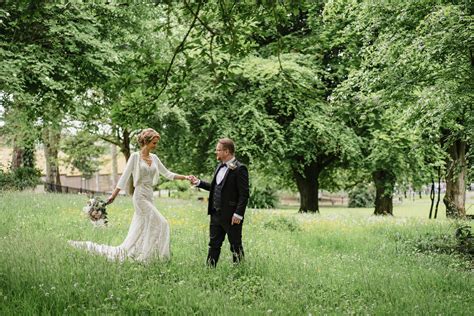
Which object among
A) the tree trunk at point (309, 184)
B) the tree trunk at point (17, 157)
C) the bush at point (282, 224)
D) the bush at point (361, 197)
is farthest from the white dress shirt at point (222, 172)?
the bush at point (361, 197)

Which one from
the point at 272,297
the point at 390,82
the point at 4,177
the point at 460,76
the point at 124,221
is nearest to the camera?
the point at 272,297

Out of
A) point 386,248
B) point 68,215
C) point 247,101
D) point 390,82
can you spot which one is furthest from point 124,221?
point 247,101

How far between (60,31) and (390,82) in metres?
9.95

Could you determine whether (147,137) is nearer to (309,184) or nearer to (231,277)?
(231,277)

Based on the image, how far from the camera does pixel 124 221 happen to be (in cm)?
1369

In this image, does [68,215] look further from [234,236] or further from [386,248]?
[386,248]

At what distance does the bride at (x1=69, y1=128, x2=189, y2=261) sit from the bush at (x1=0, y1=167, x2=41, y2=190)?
20233 mm

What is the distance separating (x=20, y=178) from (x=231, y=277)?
24364 millimetres

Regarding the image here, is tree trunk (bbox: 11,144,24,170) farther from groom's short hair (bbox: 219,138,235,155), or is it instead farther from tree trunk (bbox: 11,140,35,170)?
groom's short hair (bbox: 219,138,235,155)

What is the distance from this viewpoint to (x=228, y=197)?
791 cm

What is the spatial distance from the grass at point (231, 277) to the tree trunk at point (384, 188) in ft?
43.8

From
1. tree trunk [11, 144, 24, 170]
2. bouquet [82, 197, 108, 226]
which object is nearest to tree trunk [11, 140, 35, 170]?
tree trunk [11, 144, 24, 170]

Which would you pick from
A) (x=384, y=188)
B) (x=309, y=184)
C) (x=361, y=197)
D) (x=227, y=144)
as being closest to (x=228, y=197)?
(x=227, y=144)

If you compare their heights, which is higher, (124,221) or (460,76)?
(460,76)
